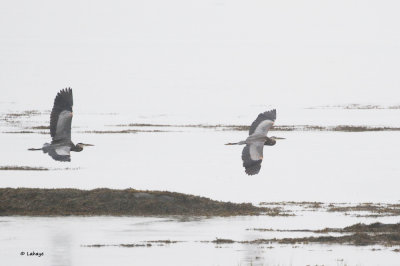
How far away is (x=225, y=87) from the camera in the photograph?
355ft

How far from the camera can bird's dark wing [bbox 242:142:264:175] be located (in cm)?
2423

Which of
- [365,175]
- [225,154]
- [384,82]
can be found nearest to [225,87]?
[384,82]

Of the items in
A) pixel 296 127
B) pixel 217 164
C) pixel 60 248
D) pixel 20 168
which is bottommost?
pixel 60 248

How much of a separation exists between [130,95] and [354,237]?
6778 cm

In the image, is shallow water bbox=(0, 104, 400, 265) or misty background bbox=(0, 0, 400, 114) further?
misty background bbox=(0, 0, 400, 114)

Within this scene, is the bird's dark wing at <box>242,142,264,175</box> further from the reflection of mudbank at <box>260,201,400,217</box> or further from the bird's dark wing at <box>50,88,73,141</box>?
the reflection of mudbank at <box>260,201,400,217</box>

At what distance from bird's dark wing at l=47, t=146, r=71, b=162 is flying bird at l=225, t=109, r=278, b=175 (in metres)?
3.48

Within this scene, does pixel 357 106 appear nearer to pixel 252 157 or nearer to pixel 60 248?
pixel 60 248

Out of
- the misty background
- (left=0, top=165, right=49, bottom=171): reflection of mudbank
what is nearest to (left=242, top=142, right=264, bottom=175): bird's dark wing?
(left=0, top=165, right=49, bottom=171): reflection of mudbank

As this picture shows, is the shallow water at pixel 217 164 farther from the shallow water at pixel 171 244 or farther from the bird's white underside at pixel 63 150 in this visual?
the bird's white underside at pixel 63 150

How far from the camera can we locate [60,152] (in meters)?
24.9

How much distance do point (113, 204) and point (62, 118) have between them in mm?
7236

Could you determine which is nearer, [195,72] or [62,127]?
[62,127]

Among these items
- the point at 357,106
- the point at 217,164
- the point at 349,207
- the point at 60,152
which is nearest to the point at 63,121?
the point at 60,152
